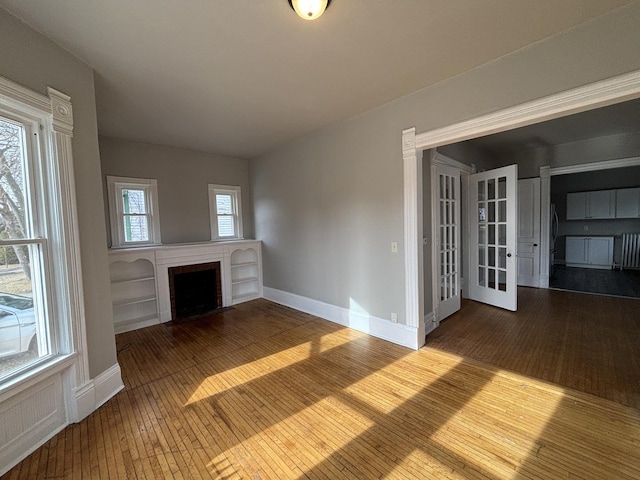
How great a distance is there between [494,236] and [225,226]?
4.75 m

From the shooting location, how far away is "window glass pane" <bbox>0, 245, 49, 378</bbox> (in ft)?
5.52

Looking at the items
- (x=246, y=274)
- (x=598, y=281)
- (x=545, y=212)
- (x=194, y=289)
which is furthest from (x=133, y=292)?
(x=598, y=281)

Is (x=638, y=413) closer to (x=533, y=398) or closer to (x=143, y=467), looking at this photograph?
(x=533, y=398)

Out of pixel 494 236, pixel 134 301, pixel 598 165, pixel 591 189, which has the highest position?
pixel 598 165

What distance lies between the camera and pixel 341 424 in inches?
75.4

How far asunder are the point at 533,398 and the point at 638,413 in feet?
2.02

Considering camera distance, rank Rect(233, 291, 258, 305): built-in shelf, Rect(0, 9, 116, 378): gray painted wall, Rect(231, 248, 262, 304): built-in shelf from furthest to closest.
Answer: Rect(231, 248, 262, 304): built-in shelf
Rect(233, 291, 258, 305): built-in shelf
Rect(0, 9, 116, 378): gray painted wall

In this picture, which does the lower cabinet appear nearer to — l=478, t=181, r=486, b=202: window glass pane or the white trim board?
the white trim board

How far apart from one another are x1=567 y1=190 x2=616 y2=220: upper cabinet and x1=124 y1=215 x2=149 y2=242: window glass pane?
10.4 m

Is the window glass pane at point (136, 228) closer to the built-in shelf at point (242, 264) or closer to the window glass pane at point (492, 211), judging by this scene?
the built-in shelf at point (242, 264)

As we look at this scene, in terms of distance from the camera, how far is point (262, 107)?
3.06 metres

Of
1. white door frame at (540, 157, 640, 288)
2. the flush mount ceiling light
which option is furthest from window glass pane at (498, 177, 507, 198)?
the flush mount ceiling light

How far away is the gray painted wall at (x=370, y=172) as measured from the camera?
1906 millimetres

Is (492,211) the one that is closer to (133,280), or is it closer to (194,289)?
(194,289)
